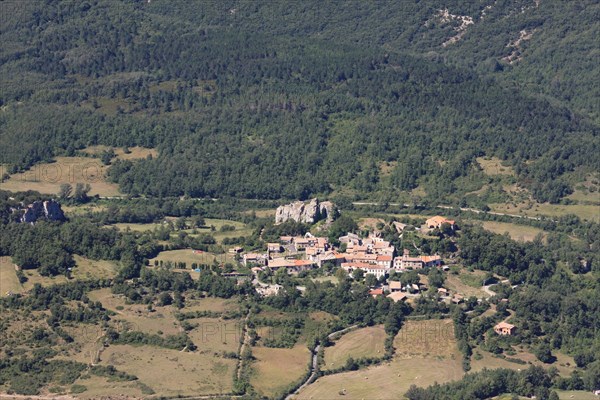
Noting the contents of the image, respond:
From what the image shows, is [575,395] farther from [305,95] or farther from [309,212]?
[305,95]

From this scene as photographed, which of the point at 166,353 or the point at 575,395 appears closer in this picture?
the point at 575,395

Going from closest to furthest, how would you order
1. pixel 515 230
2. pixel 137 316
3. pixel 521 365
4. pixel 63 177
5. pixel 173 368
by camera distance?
pixel 173 368 < pixel 521 365 < pixel 137 316 < pixel 515 230 < pixel 63 177

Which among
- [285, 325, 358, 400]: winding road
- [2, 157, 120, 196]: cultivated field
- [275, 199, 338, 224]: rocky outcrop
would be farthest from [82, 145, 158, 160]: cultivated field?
[285, 325, 358, 400]: winding road

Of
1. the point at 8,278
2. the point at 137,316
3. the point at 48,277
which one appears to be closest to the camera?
the point at 137,316

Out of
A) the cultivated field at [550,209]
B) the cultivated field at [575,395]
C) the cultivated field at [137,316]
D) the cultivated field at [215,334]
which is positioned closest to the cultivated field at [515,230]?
the cultivated field at [550,209]

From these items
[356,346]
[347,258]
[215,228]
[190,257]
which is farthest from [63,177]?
[356,346]

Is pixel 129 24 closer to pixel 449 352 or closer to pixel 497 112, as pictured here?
pixel 497 112

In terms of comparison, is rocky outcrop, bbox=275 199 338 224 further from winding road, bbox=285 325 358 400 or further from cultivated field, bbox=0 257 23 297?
cultivated field, bbox=0 257 23 297
